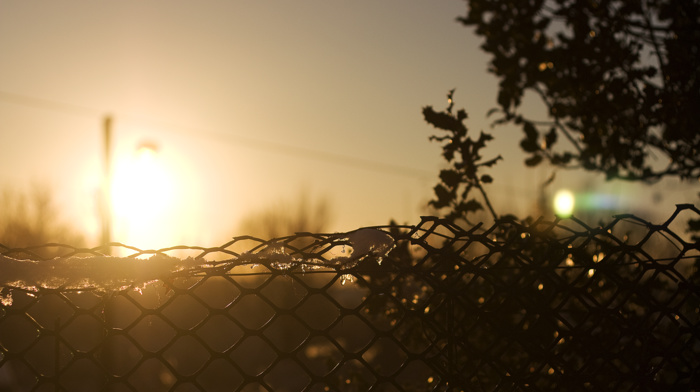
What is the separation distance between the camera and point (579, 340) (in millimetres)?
2051

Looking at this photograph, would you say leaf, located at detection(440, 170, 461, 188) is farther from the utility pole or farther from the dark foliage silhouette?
the utility pole

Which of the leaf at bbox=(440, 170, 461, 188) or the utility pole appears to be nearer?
the leaf at bbox=(440, 170, 461, 188)

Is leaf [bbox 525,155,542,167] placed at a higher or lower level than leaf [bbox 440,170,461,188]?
higher

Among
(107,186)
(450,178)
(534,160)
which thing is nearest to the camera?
(450,178)

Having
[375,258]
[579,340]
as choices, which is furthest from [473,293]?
[375,258]

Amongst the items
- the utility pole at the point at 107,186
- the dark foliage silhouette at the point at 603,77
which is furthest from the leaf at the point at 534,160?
the utility pole at the point at 107,186

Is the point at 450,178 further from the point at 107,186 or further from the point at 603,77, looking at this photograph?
the point at 107,186

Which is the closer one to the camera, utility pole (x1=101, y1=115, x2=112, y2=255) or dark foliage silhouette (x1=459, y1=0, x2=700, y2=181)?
dark foliage silhouette (x1=459, y1=0, x2=700, y2=181)

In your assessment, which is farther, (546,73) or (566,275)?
(546,73)

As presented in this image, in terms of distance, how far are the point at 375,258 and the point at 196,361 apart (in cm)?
2472

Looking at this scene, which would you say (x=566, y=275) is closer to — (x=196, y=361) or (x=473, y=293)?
(x=473, y=293)

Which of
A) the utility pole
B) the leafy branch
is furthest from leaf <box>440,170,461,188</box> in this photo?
the utility pole

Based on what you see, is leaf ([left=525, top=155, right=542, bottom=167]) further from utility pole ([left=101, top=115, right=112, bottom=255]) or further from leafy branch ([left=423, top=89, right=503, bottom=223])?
utility pole ([left=101, top=115, right=112, bottom=255])

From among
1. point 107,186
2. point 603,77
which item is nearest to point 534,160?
point 603,77
